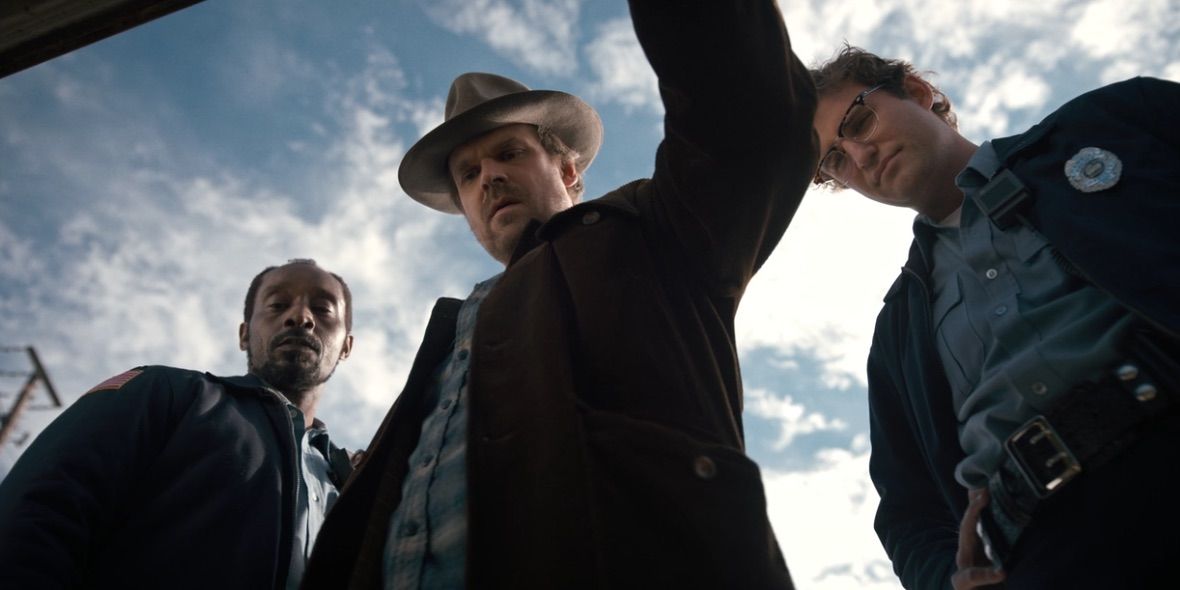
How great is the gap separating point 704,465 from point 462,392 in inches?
30.1

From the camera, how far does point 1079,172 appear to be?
2088 millimetres

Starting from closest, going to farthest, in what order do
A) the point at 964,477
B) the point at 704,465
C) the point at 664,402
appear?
1. the point at 704,465
2. the point at 664,402
3. the point at 964,477

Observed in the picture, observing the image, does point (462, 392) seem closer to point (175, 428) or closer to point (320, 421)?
point (175, 428)

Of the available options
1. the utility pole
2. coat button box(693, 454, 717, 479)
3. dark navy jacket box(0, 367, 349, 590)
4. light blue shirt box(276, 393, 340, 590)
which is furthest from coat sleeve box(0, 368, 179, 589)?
the utility pole

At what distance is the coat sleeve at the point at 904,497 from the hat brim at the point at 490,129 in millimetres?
1381

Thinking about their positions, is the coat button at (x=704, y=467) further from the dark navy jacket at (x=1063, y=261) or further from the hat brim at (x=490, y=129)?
the hat brim at (x=490, y=129)

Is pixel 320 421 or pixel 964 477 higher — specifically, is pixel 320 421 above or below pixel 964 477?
above

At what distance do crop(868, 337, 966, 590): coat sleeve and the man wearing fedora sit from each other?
3.29 feet

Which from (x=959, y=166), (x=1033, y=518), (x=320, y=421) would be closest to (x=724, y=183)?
(x=1033, y=518)

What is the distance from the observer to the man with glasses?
1.62 m

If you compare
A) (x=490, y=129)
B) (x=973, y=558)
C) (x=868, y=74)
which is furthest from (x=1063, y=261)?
(x=490, y=129)

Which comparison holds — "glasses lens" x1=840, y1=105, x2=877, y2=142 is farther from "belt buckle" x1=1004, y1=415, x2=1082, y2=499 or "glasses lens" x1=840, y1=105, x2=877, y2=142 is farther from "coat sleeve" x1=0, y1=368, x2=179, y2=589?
"coat sleeve" x1=0, y1=368, x2=179, y2=589

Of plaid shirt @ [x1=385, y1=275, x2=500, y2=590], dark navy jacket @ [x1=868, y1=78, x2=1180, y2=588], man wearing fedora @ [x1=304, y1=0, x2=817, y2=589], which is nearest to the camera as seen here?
man wearing fedora @ [x1=304, y1=0, x2=817, y2=589]

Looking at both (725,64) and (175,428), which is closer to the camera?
(725,64)
